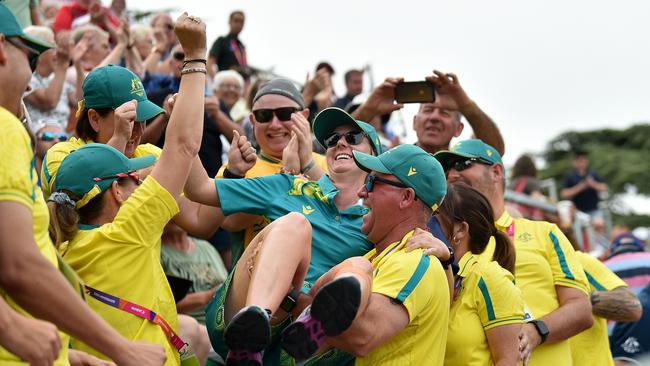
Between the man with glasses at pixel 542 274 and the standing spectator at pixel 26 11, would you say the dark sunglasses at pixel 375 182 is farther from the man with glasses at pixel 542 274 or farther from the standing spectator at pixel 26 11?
the standing spectator at pixel 26 11

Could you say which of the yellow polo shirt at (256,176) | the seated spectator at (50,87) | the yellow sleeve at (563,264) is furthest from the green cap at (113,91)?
the seated spectator at (50,87)

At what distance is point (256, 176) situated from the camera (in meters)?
6.71

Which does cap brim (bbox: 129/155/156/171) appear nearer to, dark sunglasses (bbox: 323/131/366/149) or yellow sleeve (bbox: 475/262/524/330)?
dark sunglasses (bbox: 323/131/366/149)

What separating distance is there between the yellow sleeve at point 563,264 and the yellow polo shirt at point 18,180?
392cm

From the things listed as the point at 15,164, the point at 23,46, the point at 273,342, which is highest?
the point at 23,46

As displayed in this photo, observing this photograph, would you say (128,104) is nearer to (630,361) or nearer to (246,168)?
(246,168)

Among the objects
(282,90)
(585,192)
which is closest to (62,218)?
(282,90)

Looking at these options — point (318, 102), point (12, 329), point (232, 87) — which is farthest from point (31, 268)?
point (318, 102)

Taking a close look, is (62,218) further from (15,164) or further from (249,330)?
(15,164)

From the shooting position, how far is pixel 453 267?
229 inches

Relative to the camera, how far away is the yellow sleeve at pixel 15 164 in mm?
3537

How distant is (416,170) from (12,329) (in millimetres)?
2583

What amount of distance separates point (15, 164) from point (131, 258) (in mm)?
1313

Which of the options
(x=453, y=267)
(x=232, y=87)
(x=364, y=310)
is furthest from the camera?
(x=232, y=87)
